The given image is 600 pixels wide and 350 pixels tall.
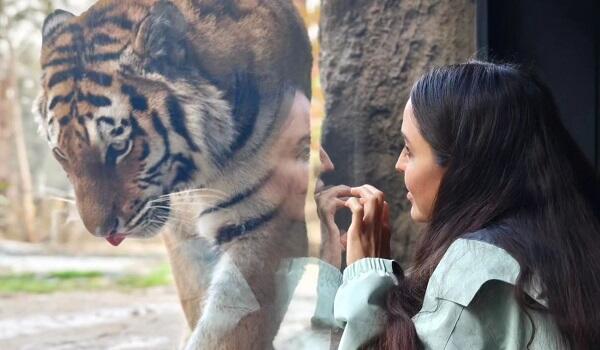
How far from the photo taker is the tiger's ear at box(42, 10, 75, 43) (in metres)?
1.63

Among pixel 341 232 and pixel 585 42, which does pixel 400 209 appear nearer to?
pixel 341 232

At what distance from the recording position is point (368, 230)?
146 cm

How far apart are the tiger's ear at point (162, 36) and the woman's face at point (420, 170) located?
1.92 feet

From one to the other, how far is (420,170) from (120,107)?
67 cm

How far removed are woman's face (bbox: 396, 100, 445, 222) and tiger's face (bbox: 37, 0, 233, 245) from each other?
560 millimetres

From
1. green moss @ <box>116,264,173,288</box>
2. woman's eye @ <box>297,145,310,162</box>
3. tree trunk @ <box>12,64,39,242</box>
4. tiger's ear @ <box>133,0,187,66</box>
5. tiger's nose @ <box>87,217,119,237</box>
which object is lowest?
green moss @ <box>116,264,173,288</box>

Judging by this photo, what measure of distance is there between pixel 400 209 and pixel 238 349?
56 centimetres

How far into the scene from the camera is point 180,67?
5.50 ft

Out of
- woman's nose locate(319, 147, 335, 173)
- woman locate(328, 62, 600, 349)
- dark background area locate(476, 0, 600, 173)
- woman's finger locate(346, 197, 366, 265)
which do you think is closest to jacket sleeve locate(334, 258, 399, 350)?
woman locate(328, 62, 600, 349)

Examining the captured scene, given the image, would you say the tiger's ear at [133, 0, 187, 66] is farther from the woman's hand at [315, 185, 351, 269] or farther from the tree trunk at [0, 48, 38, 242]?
the woman's hand at [315, 185, 351, 269]

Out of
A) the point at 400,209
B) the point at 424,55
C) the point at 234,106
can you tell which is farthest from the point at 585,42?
the point at 234,106

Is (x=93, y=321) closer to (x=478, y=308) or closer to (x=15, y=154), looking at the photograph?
(x=15, y=154)

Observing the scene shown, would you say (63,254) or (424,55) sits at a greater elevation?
(424,55)

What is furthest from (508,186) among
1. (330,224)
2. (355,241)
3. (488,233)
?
(330,224)
